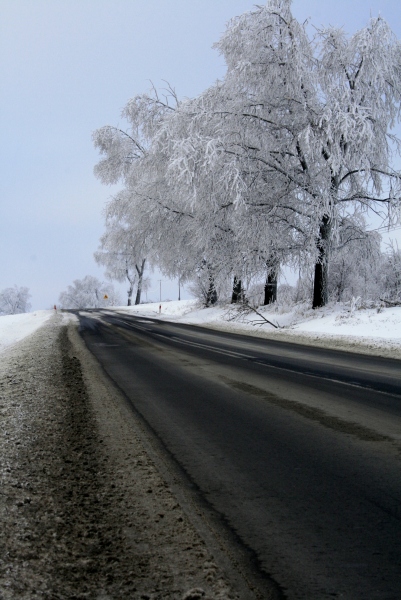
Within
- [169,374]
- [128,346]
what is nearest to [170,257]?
[128,346]

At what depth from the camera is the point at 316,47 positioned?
1853cm

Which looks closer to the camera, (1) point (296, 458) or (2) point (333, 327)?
(1) point (296, 458)

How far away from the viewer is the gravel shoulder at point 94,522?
2.02m

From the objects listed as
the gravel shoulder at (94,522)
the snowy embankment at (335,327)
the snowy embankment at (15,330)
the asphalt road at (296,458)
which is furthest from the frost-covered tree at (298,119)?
the gravel shoulder at (94,522)

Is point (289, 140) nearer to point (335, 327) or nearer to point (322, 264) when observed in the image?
point (322, 264)

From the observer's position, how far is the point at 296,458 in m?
3.71

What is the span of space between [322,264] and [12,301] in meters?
88.5

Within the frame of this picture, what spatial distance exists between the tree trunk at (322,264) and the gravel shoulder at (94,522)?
577 inches

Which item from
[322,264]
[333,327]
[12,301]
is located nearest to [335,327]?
[333,327]

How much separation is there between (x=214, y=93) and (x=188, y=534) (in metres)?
19.2

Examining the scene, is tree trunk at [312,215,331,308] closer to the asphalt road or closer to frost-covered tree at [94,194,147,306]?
the asphalt road

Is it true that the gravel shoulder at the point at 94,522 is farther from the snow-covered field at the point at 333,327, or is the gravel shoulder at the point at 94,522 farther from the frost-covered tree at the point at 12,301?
the frost-covered tree at the point at 12,301

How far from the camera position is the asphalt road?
87.3 inches

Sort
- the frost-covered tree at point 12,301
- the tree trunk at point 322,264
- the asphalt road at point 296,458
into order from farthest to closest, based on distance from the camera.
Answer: the frost-covered tree at point 12,301
the tree trunk at point 322,264
the asphalt road at point 296,458
